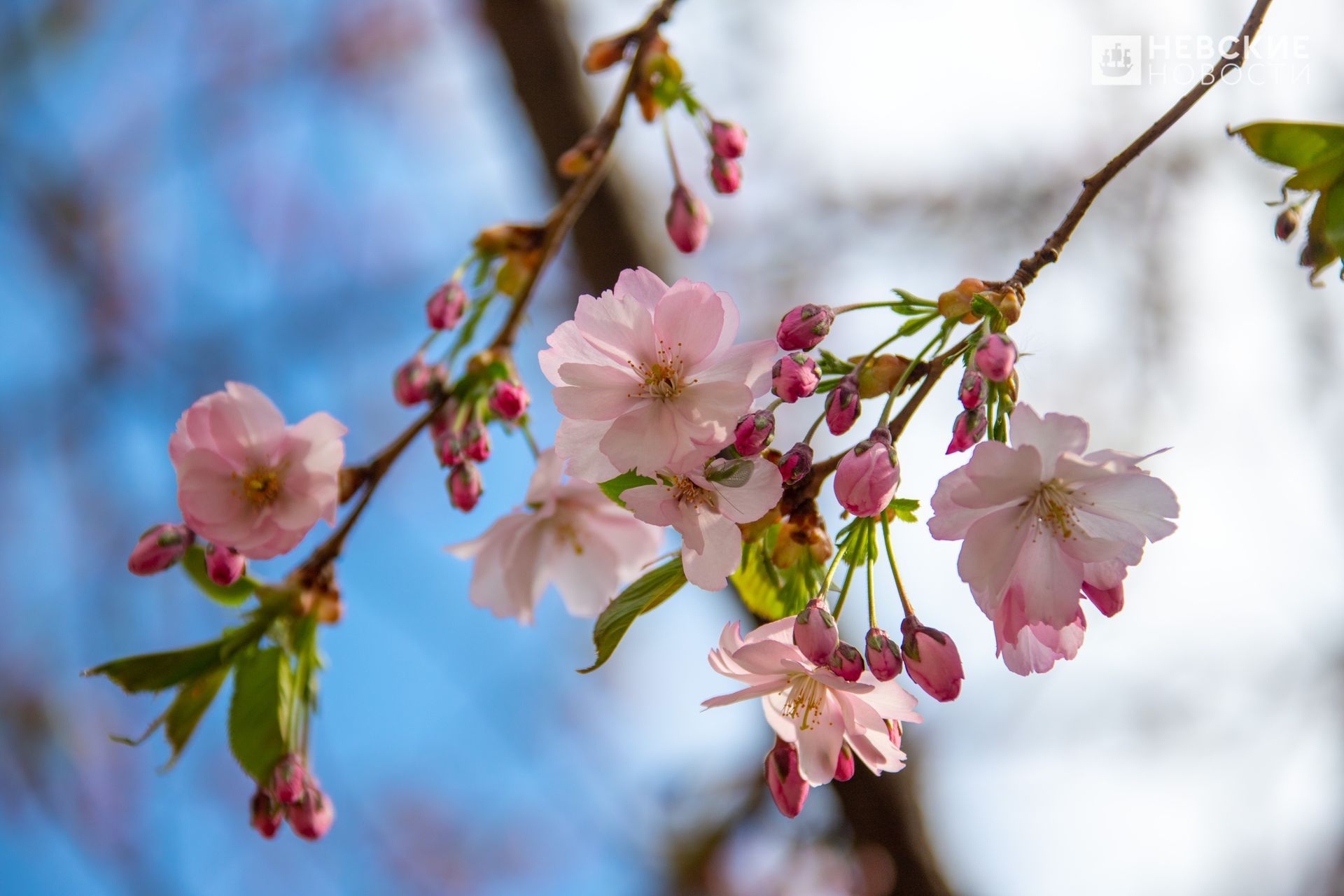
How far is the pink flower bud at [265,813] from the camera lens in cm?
107

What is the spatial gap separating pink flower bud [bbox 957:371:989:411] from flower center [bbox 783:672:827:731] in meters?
0.30

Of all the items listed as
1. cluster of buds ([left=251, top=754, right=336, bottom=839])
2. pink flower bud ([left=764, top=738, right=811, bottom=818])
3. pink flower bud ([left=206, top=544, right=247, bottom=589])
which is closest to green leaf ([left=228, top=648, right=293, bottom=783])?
cluster of buds ([left=251, top=754, right=336, bottom=839])

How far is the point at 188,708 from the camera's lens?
3.46 feet

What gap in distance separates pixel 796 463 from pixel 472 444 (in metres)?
0.45

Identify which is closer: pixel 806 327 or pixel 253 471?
pixel 806 327

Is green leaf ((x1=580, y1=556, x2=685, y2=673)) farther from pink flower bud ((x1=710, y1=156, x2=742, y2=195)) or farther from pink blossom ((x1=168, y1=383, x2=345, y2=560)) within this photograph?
pink flower bud ((x1=710, y1=156, x2=742, y2=195))

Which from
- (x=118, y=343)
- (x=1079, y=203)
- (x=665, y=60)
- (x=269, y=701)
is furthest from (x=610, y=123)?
(x=118, y=343)

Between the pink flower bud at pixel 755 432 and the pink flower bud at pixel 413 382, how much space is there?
0.57 m

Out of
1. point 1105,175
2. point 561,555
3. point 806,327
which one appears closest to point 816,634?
point 806,327

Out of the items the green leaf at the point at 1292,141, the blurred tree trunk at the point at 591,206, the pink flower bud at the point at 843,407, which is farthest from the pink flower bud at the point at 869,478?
the blurred tree trunk at the point at 591,206

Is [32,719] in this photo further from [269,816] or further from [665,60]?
[665,60]

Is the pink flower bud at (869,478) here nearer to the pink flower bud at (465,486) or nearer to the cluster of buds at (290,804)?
the pink flower bud at (465,486)

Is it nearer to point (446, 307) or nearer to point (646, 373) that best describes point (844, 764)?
point (646, 373)

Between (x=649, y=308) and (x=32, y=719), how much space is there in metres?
4.30
